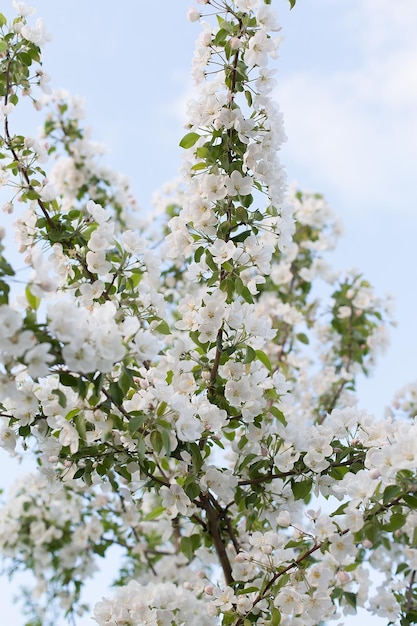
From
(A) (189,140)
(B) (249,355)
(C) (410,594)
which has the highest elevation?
(A) (189,140)

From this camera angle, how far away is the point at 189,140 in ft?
8.18

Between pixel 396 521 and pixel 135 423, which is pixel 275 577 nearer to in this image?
pixel 396 521

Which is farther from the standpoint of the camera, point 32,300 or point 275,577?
point 275,577

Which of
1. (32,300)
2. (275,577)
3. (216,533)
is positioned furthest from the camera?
(216,533)

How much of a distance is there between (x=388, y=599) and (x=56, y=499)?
281 centimetres

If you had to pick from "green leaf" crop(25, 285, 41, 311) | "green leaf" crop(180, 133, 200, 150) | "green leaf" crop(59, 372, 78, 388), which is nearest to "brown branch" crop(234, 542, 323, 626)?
"green leaf" crop(59, 372, 78, 388)

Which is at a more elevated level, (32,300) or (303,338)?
(303,338)

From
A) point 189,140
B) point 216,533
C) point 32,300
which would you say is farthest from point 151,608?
point 189,140

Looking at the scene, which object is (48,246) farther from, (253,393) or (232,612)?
(232,612)

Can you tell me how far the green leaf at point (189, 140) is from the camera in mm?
2480

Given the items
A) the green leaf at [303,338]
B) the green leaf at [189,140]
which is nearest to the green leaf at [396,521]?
the green leaf at [189,140]

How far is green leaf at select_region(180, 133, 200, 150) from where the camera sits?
2480mm

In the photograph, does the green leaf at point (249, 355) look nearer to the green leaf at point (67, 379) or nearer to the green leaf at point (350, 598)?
the green leaf at point (67, 379)

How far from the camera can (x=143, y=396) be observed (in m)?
2.22
